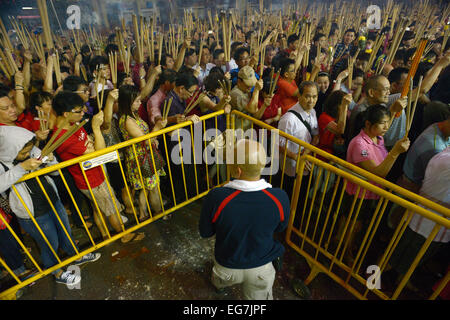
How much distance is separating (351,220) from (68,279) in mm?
3389

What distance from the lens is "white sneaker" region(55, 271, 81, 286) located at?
2695 millimetres

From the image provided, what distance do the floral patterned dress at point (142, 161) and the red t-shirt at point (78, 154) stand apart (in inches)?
14.0

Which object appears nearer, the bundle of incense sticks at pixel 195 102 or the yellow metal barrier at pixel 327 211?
the yellow metal barrier at pixel 327 211

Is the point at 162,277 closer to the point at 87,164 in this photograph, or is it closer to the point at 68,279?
the point at 68,279

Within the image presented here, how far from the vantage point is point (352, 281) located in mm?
2664

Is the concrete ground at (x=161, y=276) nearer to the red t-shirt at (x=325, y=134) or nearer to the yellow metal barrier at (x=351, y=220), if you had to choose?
the yellow metal barrier at (x=351, y=220)

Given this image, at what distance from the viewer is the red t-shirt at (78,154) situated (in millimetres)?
2482

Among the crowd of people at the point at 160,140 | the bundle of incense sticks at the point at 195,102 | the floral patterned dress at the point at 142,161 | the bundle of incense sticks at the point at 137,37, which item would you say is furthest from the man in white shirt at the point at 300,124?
the bundle of incense sticks at the point at 137,37

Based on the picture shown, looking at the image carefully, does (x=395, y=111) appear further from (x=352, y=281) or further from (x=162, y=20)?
(x=162, y=20)

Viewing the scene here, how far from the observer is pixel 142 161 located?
294 centimetres

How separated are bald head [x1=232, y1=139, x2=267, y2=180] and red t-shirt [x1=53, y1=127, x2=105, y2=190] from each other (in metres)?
1.81

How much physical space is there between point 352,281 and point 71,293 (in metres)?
3.14

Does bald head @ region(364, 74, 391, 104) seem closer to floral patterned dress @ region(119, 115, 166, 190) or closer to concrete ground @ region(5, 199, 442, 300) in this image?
concrete ground @ region(5, 199, 442, 300)

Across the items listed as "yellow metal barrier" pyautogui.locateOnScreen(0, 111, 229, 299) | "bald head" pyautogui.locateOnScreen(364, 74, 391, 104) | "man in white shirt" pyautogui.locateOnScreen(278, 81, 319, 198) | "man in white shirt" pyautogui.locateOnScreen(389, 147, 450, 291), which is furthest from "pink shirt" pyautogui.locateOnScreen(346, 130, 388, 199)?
"yellow metal barrier" pyautogui.locateOnScreen(0, 111, 229, 299)
